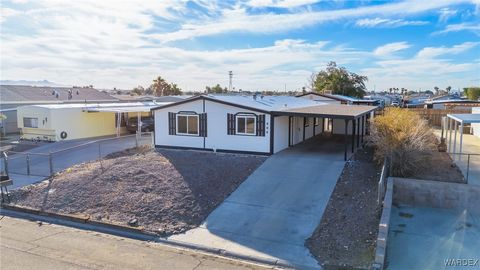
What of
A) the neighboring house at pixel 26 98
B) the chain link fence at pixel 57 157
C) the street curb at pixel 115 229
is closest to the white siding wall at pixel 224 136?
the chain link fence at pixel 57 157

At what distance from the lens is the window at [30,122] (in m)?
27.5

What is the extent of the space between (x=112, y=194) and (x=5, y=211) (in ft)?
11.9

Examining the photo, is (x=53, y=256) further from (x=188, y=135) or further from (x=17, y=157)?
(x=17, y=157)

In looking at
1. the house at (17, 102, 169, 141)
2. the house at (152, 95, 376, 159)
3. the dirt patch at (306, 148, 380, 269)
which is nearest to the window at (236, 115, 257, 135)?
the house at (152, 95, 376, 159)

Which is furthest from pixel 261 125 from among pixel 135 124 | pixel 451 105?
pixel 451 105

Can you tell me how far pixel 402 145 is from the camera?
50.1 ft

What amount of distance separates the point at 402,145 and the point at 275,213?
256 inches

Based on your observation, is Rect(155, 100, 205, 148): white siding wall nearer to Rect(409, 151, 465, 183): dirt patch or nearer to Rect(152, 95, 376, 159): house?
Rect(152, 95, 376, 159): house

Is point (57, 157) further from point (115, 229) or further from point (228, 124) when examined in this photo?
point (115, 229)

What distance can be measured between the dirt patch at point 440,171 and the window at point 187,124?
1075 cm

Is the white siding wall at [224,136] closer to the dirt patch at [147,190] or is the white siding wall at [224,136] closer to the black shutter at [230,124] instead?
the black shutter at [230,124]

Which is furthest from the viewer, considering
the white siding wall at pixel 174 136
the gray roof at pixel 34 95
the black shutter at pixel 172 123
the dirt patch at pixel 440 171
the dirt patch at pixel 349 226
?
the gray roof at pixel 34 95

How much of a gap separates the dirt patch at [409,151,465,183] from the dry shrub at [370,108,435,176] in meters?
0.30

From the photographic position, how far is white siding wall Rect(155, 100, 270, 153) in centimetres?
1884
